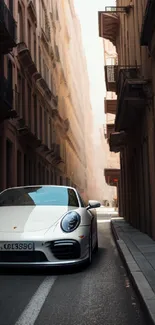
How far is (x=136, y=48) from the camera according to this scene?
51.0 ft

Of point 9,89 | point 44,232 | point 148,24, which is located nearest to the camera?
point 44,232

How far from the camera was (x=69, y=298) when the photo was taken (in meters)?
5.28

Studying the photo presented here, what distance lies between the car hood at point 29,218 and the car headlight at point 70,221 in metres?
0.10

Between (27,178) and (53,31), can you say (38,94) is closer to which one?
(27,178)

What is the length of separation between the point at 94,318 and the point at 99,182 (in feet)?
446

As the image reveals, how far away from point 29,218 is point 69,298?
75.9 inches

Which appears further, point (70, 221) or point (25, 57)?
point (25, 57)

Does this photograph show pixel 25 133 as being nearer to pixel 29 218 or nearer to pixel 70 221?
pixel 29 218

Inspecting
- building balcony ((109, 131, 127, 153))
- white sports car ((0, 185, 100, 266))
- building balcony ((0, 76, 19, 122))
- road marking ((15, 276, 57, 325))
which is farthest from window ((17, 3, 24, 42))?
road marking ((15, 276, 57, 325))

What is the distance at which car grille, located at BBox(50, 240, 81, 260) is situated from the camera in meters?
6.54

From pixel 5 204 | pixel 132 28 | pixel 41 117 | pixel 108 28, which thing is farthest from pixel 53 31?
pixel 5 204

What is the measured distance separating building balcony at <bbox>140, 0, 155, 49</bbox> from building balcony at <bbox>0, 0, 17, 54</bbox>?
655 centimetres

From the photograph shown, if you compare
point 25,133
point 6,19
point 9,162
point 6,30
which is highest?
point 6,19

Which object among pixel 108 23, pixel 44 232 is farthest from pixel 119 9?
pixel 44 232
